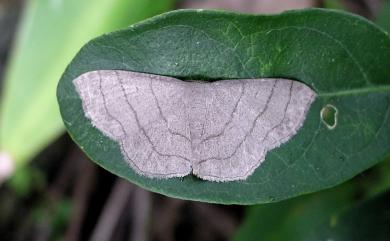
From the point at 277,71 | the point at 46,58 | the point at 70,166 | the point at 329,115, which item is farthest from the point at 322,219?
the point at 70,166

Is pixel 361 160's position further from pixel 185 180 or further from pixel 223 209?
pixel 223 209

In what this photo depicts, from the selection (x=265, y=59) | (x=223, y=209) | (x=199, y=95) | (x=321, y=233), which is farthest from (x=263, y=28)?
(x=223, y=209)

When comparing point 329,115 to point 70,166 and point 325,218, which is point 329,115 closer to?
point 325,218

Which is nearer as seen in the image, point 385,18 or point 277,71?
point 277,71

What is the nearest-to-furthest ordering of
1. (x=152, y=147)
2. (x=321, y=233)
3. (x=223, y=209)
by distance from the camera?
(x=152, y=147), (x=321, y=233), (x=223, y=209)

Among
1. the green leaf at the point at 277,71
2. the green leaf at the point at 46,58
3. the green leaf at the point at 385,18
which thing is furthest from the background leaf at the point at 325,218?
the green leaf at the point at 46,58

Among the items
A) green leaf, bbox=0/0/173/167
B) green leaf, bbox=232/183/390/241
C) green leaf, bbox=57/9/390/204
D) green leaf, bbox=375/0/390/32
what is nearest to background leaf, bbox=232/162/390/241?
green leaf, bbox=232/183/390/241
